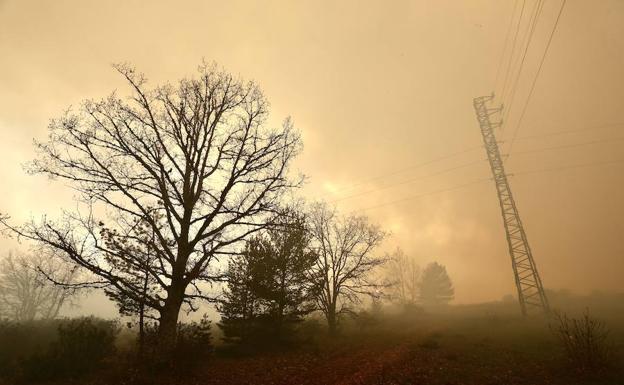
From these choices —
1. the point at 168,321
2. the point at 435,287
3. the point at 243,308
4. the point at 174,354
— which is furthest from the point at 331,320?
the point at 435,287

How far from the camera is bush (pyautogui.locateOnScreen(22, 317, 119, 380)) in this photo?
10523 mm

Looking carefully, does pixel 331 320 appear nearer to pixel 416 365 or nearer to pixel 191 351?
pixel 416 365

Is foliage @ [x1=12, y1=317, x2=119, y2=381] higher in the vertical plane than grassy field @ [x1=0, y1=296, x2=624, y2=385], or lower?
higher

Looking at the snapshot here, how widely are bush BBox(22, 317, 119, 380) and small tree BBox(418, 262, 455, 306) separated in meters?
56.5

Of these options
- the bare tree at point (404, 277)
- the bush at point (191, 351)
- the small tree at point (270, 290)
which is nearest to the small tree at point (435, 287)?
the bare tree at point (404, 277)

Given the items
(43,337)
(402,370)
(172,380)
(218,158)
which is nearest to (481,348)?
(402,370)

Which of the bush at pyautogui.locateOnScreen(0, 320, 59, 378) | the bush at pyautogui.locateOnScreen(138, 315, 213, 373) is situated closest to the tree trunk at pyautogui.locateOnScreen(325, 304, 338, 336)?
the bush at pyautogui.locateOnScreen(138, 315, 213, 373)

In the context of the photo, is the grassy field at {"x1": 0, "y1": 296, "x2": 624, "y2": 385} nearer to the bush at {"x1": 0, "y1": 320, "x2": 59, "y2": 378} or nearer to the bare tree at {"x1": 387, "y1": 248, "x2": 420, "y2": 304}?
the bush at {"x1": 0, "y1": 320, "x2": 59, "y2": 378}

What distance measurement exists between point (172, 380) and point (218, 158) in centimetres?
751

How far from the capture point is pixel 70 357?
36.5 ft

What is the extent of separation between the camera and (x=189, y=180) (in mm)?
11062

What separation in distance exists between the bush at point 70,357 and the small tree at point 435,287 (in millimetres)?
56493

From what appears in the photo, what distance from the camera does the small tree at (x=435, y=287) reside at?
5769cm

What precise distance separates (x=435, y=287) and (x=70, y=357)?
5907 cm
